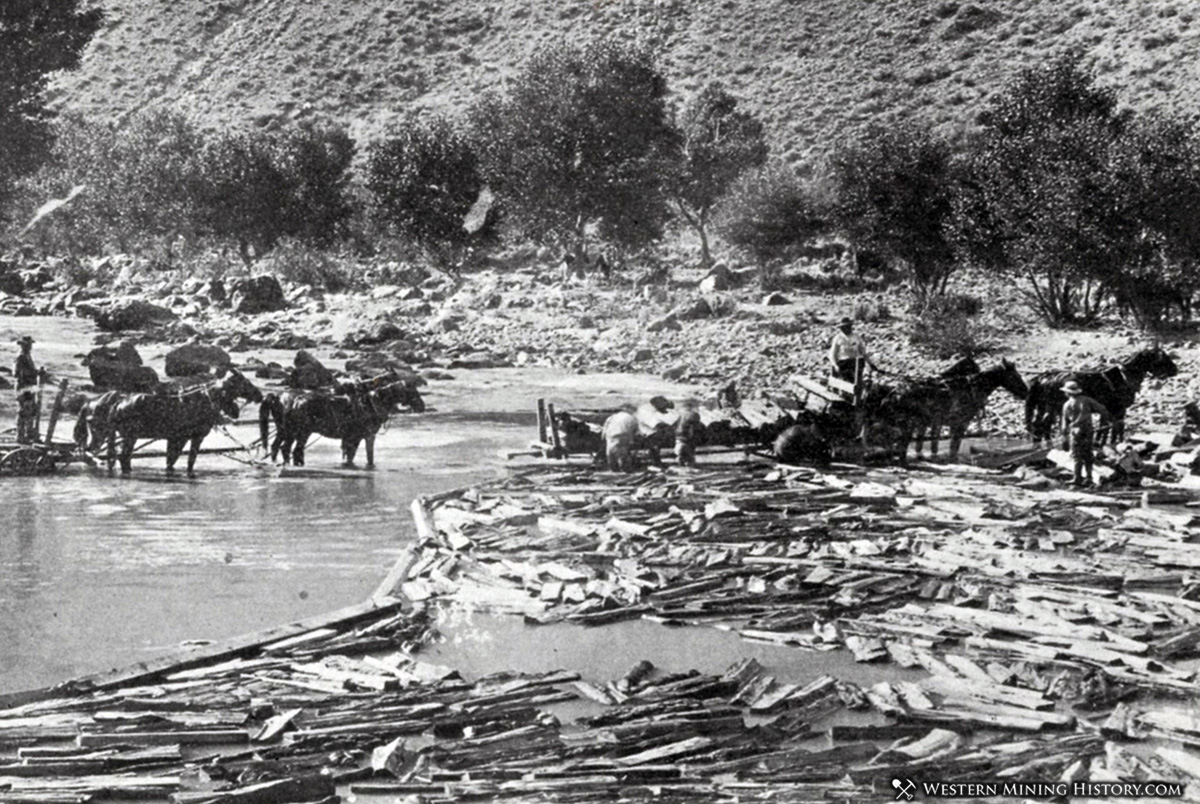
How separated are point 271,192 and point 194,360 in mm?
29577

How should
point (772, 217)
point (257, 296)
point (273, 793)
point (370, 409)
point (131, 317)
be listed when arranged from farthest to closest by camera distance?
point (257, 296) < point (131, 317) < point (772, 217) < point (370, 409) < point (273, 793)

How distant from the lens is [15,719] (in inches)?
382

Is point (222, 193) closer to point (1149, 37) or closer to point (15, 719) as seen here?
point (1149, 37)

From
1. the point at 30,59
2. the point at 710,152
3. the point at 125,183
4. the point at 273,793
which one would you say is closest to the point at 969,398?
the point at 273,793

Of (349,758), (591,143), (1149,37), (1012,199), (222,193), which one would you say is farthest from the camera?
(222,193)

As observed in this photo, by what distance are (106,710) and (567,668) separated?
12.5 feet

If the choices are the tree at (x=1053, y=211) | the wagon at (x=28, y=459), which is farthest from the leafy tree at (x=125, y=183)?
the wagon at (x=28, y=459)

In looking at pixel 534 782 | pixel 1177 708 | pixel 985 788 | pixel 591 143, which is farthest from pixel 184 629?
pixel 591 143

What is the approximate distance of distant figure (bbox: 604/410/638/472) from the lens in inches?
826

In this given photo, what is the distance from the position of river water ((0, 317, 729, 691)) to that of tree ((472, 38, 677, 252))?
25.2 m

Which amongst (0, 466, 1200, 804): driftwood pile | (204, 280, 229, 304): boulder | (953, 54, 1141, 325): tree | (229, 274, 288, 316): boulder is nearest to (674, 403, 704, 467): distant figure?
(0, 466, 1200, 804): driftwood pile

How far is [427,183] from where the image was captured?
59.5 meters

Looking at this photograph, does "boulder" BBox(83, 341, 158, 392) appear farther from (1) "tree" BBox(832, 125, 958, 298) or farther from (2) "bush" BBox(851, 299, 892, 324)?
(1) "tree" BBox(832, 125, 958, 298)

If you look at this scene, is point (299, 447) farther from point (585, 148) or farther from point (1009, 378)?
point (585, 148)
